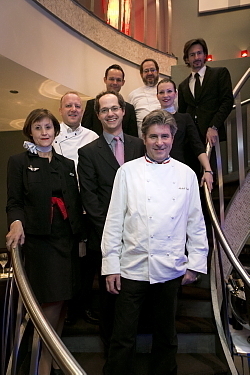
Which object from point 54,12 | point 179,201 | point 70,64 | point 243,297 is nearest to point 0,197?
point 70,64

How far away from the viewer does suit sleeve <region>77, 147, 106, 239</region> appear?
175 centimetres

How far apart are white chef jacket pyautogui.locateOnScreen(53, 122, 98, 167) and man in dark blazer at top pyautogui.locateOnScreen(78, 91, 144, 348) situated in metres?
0.36

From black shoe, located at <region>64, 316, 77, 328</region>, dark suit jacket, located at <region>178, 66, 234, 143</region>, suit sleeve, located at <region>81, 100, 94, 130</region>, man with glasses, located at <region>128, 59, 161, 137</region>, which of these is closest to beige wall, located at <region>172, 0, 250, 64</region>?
man with glasses, located at <region>128, 59, 161, 137</region>

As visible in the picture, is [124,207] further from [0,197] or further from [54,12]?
[0,197]

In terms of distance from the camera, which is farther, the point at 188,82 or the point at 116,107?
the point at 188,82

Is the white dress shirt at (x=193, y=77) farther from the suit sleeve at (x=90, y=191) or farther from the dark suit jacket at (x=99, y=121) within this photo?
the suit sleeve at (x=90, y=191)

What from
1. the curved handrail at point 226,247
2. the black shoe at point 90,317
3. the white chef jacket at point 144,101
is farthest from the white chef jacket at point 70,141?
the black shoe at point 90,317

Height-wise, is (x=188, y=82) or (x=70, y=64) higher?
(x=70, y=64)

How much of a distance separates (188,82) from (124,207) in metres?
1.79

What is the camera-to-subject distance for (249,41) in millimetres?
5641

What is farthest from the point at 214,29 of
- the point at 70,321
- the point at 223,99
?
the point at 70,321

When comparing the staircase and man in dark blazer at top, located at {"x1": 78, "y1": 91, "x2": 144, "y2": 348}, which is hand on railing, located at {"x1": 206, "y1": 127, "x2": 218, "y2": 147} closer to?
man in dark blazer at top, located at {"x1": 78, "y1": 91, "x2": 144, "y2": 348}

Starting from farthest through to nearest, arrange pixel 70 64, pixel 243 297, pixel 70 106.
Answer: pixel 70 64 < pixel 243 297 < pixel 70 106

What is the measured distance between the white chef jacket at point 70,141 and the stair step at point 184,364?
124 centimetres
